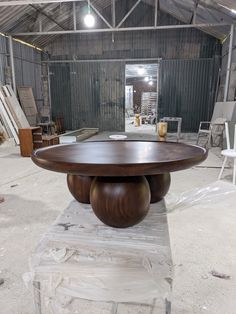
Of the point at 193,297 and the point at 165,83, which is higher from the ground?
the point at 165,83

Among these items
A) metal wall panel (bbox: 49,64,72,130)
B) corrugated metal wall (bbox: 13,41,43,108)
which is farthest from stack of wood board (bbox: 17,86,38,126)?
metal wall panel (bbox: 49,64,72,130)

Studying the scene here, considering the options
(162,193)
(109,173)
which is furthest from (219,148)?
(109,173)

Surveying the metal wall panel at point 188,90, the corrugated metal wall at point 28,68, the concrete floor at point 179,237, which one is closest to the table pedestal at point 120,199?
the concrete floor at point 179,237

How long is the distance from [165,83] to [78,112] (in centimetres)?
342

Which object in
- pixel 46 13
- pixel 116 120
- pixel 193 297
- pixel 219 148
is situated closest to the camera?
pixel 193 297

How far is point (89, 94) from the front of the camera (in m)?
9.21

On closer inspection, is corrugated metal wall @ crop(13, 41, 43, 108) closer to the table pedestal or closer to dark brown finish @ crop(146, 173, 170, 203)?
dark brown finish @ crop(146, 173, 170, 203)

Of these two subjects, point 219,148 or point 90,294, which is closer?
point 90,294

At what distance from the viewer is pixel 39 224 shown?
Answer: 7.76 ft

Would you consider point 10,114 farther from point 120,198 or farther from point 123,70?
point 120,198

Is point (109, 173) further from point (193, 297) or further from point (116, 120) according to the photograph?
point (116, 120)

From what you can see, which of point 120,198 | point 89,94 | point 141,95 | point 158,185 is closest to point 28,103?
point 89,94

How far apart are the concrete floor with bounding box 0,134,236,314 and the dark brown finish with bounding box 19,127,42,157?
1.33 m

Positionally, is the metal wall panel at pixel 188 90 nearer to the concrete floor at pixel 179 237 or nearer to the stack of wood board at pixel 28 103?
the stack of wood board at pixel 28 103
